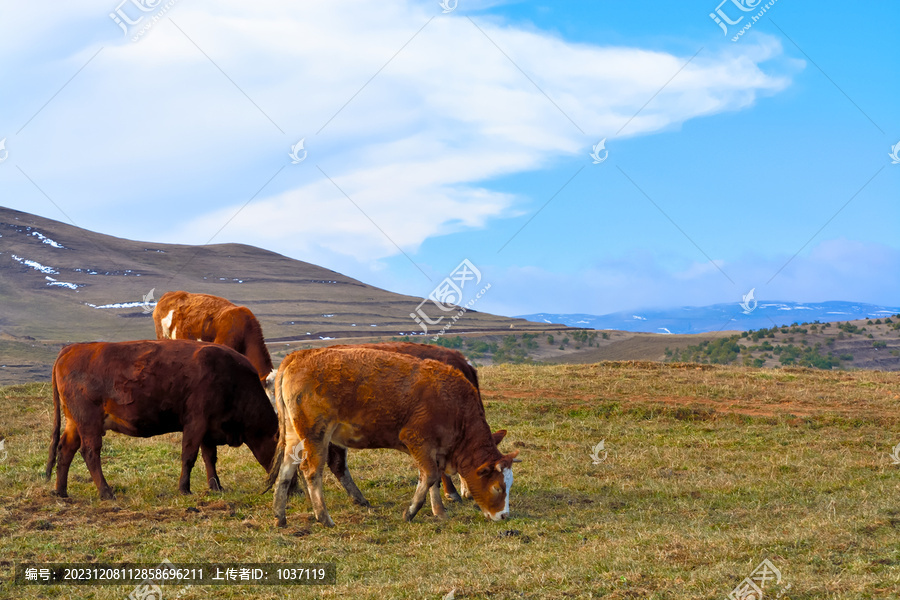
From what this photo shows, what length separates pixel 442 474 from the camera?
11.3 m

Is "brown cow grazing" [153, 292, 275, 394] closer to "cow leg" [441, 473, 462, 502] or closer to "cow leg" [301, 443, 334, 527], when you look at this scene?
"cow leg" [441, 473, 462, 502]

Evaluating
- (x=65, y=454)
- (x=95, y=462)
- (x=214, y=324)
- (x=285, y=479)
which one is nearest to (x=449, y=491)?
(x=285, y=479)

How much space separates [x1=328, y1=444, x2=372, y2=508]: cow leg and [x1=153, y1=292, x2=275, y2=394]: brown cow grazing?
4.55 meters

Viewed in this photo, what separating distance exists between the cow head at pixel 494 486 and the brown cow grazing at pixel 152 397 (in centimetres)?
403

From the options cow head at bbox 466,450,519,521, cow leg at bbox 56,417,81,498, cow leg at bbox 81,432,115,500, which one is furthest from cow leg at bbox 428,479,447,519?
cow leg at bbox 56,417,81,498

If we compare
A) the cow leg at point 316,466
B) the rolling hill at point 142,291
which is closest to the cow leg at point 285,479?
the cow leg at point 316,466

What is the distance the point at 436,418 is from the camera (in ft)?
34.3

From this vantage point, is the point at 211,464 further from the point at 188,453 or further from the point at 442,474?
the point at 442,474

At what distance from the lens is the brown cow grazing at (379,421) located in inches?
404

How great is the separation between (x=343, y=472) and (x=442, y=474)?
151cm

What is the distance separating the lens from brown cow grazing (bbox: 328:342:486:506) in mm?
11531

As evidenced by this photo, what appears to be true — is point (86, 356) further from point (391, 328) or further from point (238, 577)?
point (391, 328)

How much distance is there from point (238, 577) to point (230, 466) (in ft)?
22.5

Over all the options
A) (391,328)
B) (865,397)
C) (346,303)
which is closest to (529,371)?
(865,397)
